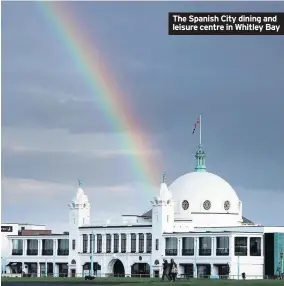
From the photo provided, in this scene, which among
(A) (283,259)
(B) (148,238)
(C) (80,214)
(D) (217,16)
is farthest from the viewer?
(C) (80,214)

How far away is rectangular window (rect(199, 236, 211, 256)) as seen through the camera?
354ft

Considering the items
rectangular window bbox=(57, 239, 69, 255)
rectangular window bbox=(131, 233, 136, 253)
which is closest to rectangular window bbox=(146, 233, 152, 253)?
rectangular window bbox=(131, 233, 136, 253)

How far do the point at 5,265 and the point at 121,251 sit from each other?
49.9 feet

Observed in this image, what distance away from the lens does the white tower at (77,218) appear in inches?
4722

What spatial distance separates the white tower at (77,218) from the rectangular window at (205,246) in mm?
17842

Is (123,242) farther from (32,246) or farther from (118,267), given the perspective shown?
(32,246)

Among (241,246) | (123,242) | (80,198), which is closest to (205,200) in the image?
(123,242)

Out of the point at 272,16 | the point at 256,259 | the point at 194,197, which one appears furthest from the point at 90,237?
the point at 272,16

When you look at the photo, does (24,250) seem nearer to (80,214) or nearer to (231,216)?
(80,214)

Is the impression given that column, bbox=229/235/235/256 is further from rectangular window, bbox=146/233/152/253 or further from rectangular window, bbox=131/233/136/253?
rectangular window, bbox=131/233/136/253

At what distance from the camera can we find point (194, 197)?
11631 cm

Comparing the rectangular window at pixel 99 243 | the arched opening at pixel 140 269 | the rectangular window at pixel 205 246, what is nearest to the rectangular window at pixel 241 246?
the rectangular window at pixel 205 246

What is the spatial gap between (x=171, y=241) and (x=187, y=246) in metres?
2.41
